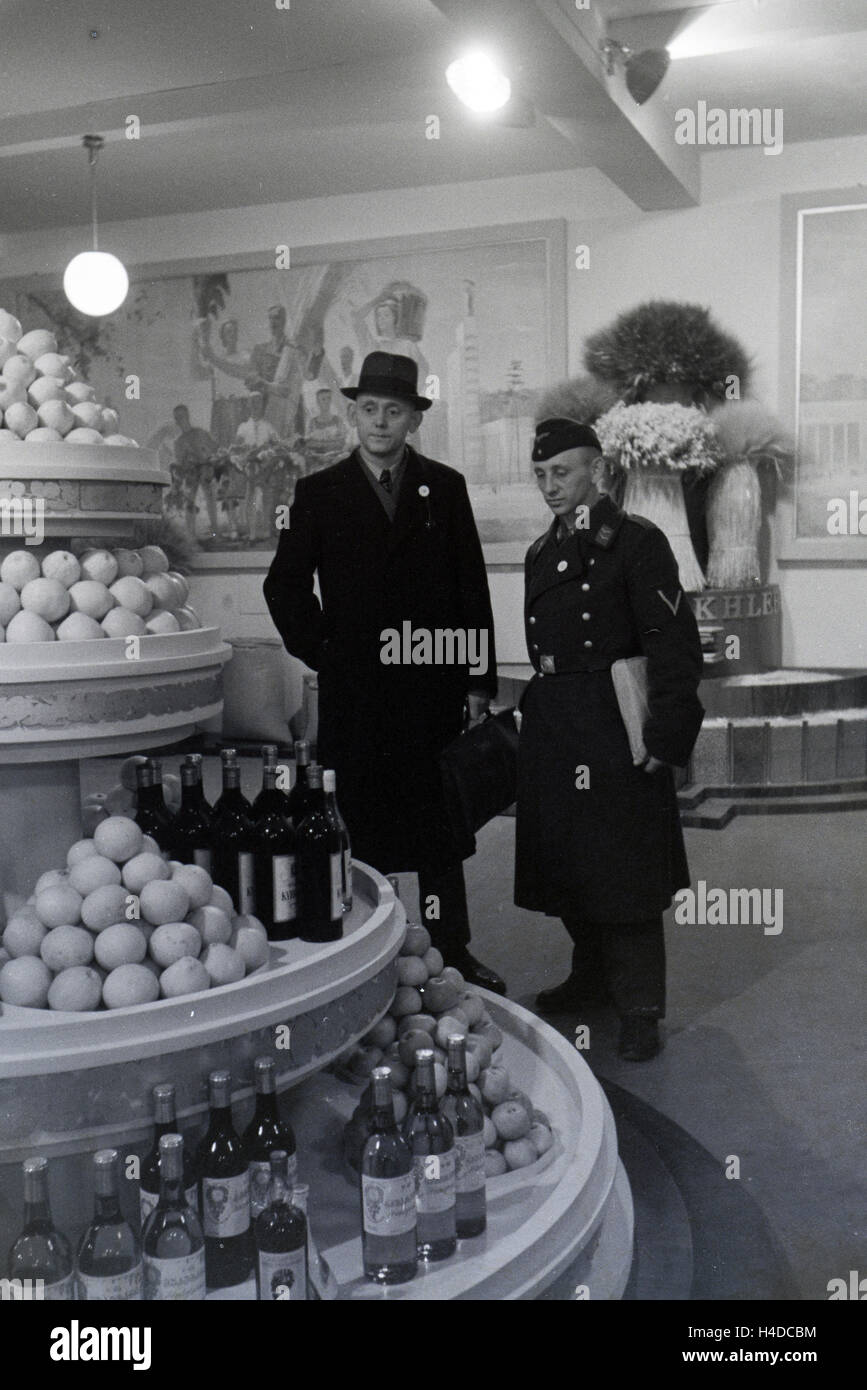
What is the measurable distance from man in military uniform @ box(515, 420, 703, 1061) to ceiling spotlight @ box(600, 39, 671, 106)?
2363mm

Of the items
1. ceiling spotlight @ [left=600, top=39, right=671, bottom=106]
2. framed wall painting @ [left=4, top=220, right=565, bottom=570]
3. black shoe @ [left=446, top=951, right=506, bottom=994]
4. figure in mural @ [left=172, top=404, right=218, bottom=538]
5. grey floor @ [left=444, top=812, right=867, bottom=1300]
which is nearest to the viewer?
grey floor @ [left=444, top=812, right=867, bottom=1300]

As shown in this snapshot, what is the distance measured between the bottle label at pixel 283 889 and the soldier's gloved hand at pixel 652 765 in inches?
44.8

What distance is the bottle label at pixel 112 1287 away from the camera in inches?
56.4

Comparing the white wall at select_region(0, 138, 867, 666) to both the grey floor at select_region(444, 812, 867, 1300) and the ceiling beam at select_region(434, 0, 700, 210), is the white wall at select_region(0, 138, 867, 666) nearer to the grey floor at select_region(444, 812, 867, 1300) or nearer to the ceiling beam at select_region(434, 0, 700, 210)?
the ceiling beam at select_region(434, 0, 700, 210)

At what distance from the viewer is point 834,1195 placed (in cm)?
228

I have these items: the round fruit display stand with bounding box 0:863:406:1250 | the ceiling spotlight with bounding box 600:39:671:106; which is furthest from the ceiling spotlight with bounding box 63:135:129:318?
the round fruit display stand with bounding box 0:863:406:1250

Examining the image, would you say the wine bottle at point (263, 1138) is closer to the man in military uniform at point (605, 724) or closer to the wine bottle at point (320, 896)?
the wine bottle at point (320, 896)

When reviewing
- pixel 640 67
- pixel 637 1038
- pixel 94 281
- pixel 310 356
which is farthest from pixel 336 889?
pixel 310 356

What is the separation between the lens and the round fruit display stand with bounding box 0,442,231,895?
172cm

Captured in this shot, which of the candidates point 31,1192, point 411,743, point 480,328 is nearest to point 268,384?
point 480,328

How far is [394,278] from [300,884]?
19.4ft

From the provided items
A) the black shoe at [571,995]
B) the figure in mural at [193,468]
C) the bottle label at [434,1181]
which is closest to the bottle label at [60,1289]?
the bottle label at [434,1181]

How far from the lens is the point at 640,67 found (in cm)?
457
